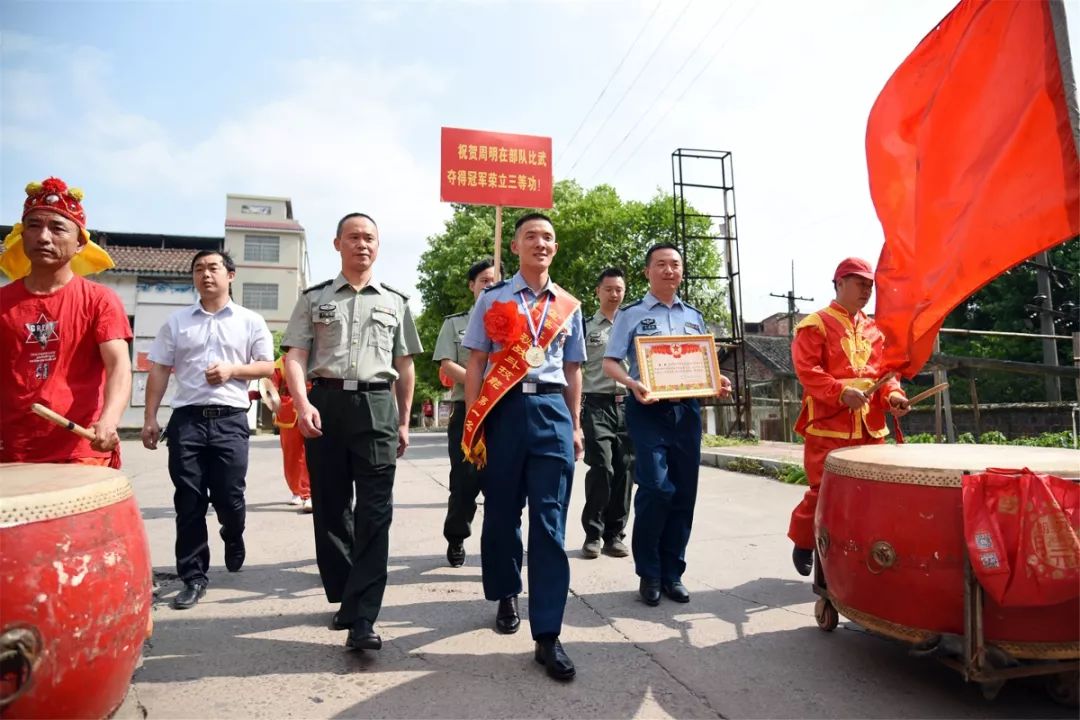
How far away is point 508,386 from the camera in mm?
3312

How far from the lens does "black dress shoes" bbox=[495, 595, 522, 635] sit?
348cm

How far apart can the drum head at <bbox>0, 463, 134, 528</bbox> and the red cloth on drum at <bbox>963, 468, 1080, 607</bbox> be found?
9.53 ft

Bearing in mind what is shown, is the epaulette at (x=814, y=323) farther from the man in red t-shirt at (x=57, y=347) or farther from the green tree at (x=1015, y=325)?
the green tree at (x=1015, y=325)

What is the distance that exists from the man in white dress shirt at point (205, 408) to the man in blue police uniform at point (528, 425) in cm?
180

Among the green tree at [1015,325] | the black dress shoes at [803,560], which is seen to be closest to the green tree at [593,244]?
the green tree at [1015,325]

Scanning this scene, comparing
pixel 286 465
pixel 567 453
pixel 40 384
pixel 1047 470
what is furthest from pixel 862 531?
pixel 286 465

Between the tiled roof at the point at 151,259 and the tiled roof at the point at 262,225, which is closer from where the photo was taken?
the tiled roof at the point at 151,259

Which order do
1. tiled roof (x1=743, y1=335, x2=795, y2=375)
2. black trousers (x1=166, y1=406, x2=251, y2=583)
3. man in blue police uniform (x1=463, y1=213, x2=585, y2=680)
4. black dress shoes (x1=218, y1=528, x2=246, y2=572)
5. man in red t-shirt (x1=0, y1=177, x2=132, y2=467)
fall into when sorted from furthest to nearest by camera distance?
tiled roof (x1=743, y1=335, x2=795, y2=375)
black dress shoes (x1=218, y1=528, x2=246, y2=572)
black trousers (x1=166, y1=406, x2=251, y2=583)
man in blue police uniform (x1=463, y1=213, x2=585, y2=680)
man in red t-shirt (x1=0, y1=177, x2=132, y2=467)

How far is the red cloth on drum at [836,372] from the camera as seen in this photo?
3.95 metres

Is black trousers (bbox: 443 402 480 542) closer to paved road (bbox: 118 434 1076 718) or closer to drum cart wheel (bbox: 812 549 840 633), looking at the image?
paved road (bbox: 118 434 1076 718)

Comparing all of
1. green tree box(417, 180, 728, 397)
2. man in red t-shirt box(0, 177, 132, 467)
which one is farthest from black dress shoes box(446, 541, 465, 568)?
green tree box(417, 180, 728, 397)

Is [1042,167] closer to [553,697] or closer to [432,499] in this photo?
[553,697]

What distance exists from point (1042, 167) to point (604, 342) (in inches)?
140

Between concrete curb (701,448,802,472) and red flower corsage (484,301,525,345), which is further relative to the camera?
concrete curb (701,448,802,472)
